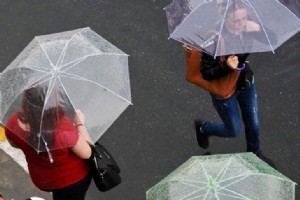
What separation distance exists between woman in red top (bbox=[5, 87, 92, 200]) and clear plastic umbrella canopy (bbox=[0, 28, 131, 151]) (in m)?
0.02

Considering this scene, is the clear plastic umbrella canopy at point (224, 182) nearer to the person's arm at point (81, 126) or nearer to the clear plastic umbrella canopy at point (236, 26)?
the person's arm at point (81, 126)

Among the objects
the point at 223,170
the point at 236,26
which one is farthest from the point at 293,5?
the point at 223,170

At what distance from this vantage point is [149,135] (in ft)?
19.6

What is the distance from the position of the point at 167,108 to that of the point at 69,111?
2.08 m

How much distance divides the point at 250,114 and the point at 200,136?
2.01 feet

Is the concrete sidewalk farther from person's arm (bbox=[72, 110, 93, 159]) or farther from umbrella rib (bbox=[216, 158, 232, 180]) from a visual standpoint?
umbrella rib (bbox=[216, 158, 232, 180])

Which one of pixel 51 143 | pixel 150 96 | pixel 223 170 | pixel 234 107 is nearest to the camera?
pixel 223 170

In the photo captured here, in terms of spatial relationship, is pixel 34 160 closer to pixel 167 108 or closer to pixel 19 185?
pixel 19 185

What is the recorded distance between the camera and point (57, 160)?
4.29m

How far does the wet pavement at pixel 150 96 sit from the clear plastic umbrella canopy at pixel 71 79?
57.7 inches

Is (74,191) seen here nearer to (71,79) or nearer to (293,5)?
(71,79)

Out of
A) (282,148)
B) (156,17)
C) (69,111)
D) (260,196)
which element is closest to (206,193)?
(260,196)

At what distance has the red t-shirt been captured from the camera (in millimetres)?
4117

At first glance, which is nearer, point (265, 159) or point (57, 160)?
point (57, 160)
